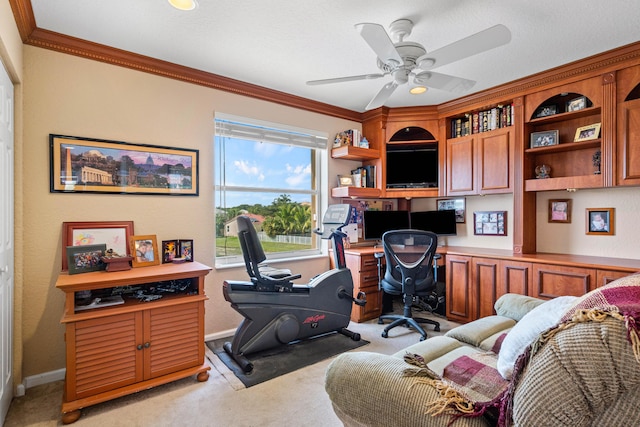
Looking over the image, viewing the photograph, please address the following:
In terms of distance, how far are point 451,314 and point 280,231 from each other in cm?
215

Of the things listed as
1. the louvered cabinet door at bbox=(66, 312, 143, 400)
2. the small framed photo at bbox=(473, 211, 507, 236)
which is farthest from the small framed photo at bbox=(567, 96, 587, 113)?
the louvered cabinet door at bbox=(66, 312, 143, 400)

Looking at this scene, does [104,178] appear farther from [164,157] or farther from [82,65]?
[82,65]

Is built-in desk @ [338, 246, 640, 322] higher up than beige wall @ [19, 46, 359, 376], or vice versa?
beige wall @ [19, 46, 359, 376]

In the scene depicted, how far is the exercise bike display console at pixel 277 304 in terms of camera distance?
2555 mm

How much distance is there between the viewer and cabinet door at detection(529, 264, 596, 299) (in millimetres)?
2674

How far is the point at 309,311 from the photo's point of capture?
2889 mm

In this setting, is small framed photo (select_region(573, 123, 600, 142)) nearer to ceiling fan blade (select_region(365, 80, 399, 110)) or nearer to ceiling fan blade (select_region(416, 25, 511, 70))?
ceiling fan blade (select_region(416, 25, 511, 70))

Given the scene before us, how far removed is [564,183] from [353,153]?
6.98 ft

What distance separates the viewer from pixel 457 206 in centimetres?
413

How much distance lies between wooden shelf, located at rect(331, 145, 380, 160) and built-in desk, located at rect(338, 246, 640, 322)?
1145 millimetres

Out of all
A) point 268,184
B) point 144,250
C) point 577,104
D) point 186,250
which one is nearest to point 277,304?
point 186,250

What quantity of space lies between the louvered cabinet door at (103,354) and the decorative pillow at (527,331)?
2.15 meters

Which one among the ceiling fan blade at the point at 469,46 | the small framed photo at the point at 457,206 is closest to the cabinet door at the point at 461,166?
the small framed photo at the point at 457,206

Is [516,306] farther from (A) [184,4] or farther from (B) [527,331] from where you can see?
(A) [184,4]
